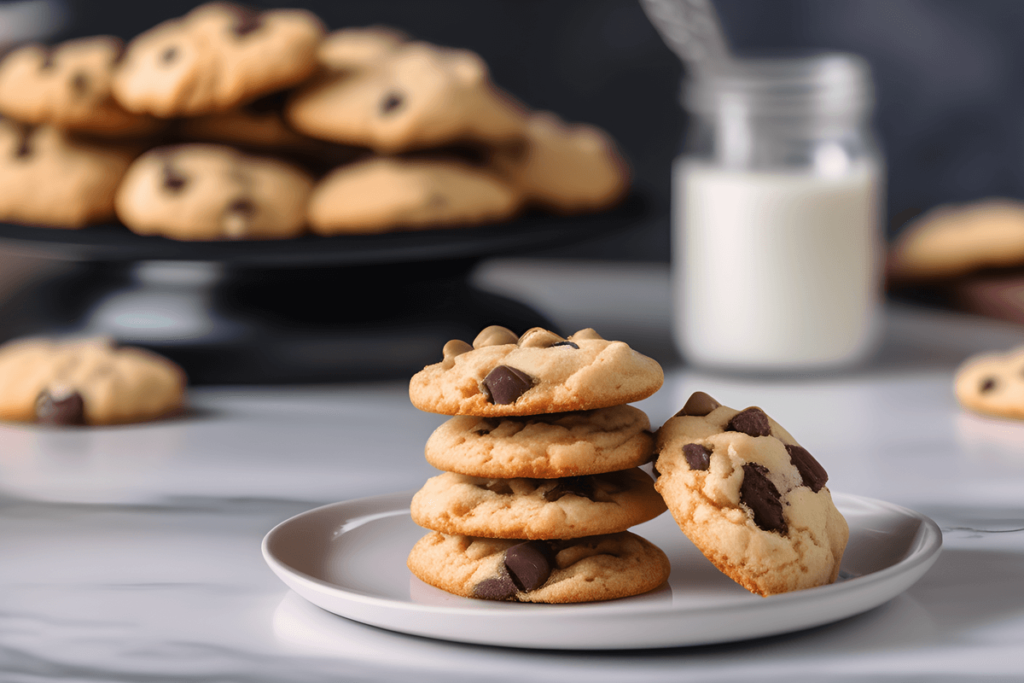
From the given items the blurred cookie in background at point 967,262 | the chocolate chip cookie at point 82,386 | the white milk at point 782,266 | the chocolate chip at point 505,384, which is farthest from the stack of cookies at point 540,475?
the blurred cookie in background at point 967,262

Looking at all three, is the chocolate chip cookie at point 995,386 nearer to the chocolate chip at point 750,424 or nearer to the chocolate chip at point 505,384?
the chocolate chip at point 750,424

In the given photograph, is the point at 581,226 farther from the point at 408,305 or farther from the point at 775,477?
the point at 775,477

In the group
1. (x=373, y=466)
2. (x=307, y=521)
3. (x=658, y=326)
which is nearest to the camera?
(x=307, y=521)

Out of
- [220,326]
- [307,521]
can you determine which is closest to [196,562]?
[307,521]

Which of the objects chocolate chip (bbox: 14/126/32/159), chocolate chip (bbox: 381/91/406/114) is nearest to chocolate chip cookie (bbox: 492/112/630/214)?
chocolate chip (bbox: 381/91/406/114)

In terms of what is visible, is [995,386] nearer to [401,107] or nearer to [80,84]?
[401,107]
